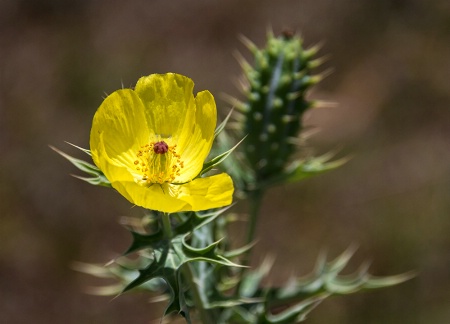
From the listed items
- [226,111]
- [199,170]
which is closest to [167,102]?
[199,170]

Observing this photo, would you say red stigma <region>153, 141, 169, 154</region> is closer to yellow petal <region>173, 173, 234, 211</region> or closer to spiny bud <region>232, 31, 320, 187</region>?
yellow petal <region>173, 173, 234, 211</region>

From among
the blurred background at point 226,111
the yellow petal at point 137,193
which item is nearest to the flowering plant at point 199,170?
the yellow petal at point 137,193

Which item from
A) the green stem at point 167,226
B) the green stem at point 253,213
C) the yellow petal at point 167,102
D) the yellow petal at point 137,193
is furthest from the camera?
the green stem at point 253,213

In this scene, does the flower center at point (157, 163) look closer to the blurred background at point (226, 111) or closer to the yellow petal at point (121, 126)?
the yellow petal at point (121, 126)

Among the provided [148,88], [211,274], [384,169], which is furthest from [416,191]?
[148,88]

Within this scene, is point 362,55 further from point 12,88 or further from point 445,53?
point 12,88

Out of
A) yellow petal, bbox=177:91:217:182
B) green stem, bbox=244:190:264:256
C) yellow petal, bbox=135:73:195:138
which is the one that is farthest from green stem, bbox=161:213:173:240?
green stem, bbox=244:190:264:256

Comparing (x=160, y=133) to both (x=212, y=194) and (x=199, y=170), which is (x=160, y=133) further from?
(x=212, y=194)
